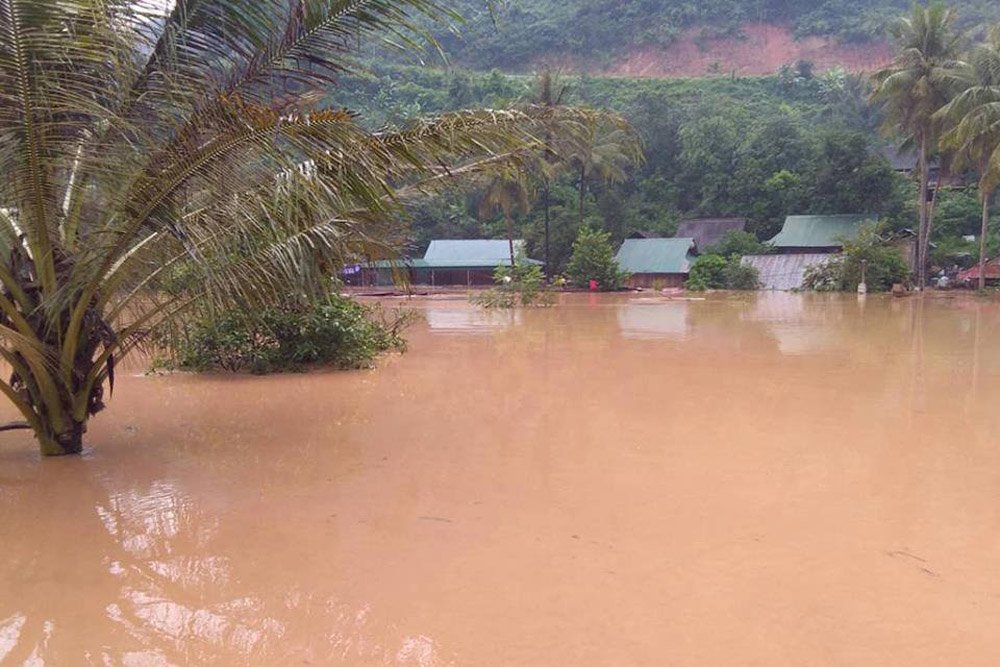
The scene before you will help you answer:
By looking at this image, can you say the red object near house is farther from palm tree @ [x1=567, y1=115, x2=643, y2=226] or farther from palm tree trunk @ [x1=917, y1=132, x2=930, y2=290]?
palm tree @ [x1=567, y1=115, x2=643, y2=226]

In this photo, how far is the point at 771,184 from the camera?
45688 mm

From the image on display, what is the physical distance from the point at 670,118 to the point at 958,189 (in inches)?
708

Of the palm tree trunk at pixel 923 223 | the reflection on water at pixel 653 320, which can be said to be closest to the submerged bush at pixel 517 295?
the reflection on water at pixel 653 320

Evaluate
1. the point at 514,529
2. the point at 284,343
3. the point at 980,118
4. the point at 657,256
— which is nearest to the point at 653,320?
the point at 284,343

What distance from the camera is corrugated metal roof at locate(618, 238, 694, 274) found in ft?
138

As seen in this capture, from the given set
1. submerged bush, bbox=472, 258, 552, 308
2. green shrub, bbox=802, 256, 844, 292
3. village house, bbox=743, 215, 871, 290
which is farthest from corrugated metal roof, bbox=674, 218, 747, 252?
submerged bush, bbox=472, 258, 552, 308

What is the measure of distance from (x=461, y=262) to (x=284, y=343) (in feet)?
111

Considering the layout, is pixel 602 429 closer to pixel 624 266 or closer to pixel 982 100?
pixel 982 100

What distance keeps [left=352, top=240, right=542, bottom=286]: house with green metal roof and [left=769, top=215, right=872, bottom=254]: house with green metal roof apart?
13.1 meters

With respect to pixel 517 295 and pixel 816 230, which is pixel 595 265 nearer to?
pixel 517 295

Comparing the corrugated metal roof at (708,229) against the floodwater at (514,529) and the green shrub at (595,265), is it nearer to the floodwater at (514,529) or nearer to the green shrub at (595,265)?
the green shrub at (595,265)

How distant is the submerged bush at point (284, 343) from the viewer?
1094 cm

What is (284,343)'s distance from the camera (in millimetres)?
11234

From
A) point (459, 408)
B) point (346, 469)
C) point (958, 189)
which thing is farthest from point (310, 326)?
point (958, 189)
